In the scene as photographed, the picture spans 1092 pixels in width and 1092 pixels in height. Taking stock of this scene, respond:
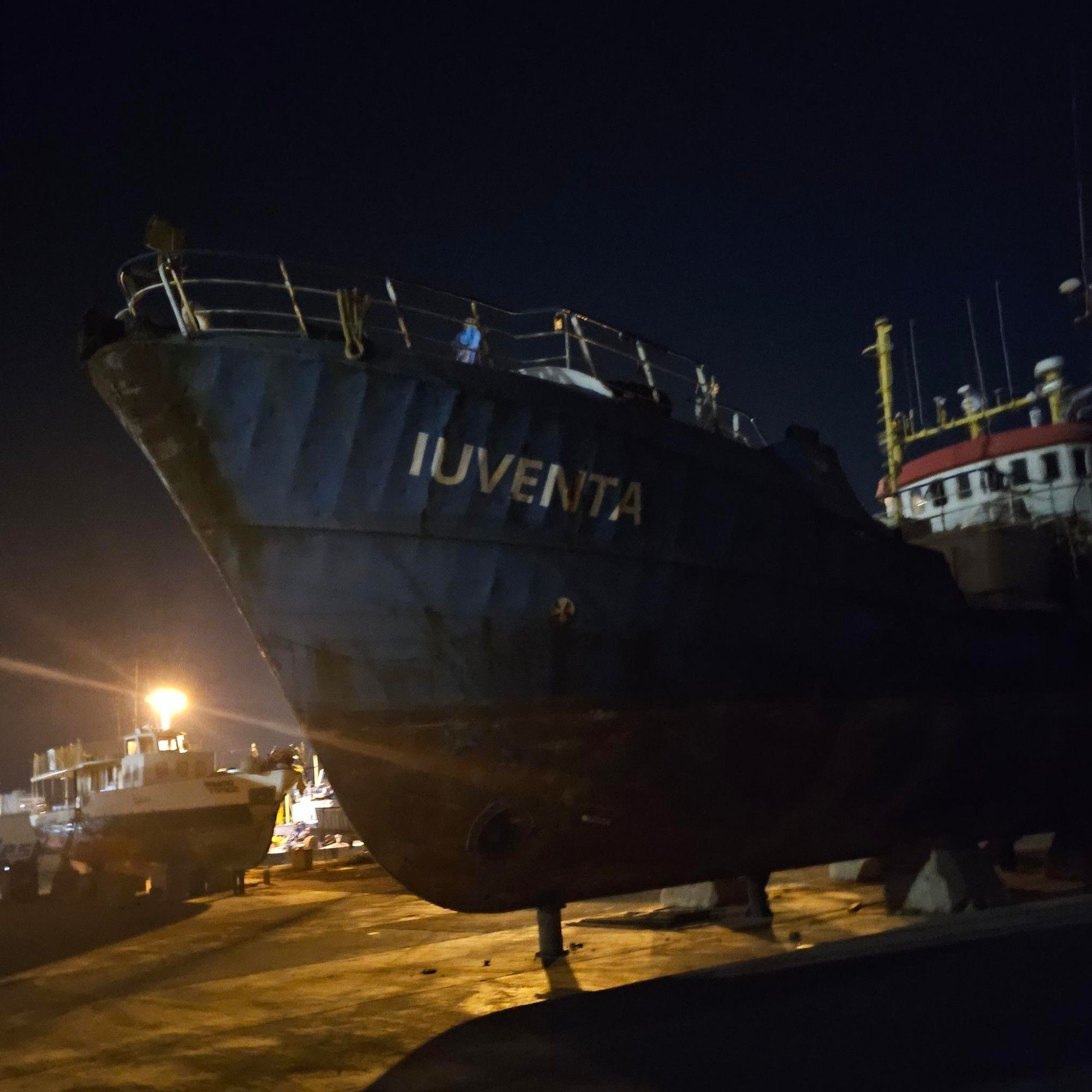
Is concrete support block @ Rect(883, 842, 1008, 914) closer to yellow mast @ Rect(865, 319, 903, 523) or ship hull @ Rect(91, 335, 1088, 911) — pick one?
ship hull @ Rect(91, 335, 1088, 911)

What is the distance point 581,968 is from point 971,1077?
3771mm

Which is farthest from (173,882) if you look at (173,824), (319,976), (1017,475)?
(1017,475)

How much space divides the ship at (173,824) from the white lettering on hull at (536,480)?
1296 centimetres

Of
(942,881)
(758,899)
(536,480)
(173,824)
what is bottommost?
(758,899)

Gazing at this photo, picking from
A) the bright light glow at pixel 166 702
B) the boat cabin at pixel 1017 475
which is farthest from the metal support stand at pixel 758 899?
the bright light glow at pixel 166 702

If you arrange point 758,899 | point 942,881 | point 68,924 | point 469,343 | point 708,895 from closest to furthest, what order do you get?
point 469,343 < point 942,881 < point 758,899 < point 708,895 < point 68,924

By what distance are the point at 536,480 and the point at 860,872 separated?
7928 millimetres

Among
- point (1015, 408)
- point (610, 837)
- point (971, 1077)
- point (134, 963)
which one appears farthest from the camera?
point (1015, 408)

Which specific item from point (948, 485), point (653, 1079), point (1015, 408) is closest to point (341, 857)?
point (948, 485)

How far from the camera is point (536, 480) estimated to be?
7352 millimetres

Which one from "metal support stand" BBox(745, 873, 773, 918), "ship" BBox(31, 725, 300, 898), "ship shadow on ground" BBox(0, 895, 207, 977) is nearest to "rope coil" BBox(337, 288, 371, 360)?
"metal support stand" BBox(745, 873, 773, 918)

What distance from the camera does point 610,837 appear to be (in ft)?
24.2

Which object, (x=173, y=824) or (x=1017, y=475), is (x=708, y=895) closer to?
(x=1017, y=475)

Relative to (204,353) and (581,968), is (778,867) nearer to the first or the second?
(581,968)
